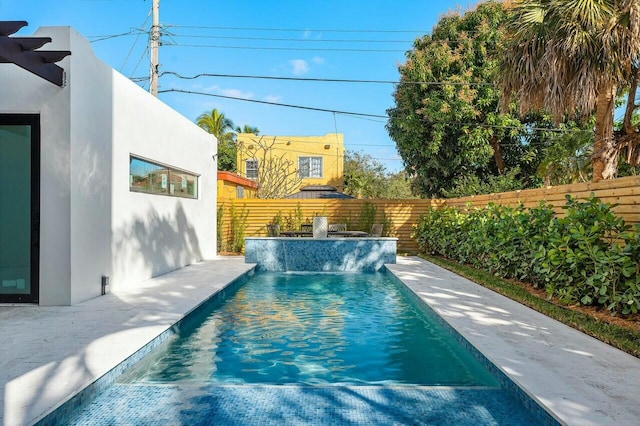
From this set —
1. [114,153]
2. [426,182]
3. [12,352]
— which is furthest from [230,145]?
[12,352]

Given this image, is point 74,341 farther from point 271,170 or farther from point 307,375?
point 271,170

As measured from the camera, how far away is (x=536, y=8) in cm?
811

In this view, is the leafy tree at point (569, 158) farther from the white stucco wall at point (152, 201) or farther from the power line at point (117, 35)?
the power line at point (117, 35)

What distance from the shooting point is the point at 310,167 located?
2477cm

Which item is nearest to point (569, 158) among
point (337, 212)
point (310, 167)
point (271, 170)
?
point (337, 212)

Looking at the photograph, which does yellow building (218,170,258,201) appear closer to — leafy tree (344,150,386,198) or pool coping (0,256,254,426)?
pool coping (0,256,254,426)

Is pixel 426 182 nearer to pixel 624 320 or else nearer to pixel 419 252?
pixel 419 252

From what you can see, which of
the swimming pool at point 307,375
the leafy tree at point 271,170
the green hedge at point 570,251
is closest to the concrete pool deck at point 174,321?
the swimming pool at point 307,375

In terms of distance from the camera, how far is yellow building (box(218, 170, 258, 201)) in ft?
60.7

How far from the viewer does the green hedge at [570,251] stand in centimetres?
504

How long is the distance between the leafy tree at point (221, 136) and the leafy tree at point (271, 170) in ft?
31.0

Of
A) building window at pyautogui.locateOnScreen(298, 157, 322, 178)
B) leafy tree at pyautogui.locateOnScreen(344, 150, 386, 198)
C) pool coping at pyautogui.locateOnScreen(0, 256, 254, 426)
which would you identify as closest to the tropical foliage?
leafy tree at pyautogui.locateOnScreen(344, 150, 386, 198)

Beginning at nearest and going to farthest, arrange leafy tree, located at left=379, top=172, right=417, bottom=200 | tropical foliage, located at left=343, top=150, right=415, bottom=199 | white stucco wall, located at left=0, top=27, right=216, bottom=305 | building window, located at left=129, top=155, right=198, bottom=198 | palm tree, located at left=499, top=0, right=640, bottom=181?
white stucco wall, located at left=0, top=27, right=216, bottom=305 < palm tree, located at left=499, top=0, right=640, bottom=181 < building window, located at left=129, top=155, right=198, bottom=198 < tropical foliage, located at left=343, top=150, right=415, bottom=199 < leafy tree, located at left=379, top=172, right=417, bottom=200

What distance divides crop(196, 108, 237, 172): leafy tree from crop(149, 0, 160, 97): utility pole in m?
20.1
